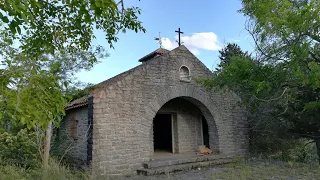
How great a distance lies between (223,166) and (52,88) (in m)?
8.93

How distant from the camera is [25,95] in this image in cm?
256

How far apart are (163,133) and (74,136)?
528cm

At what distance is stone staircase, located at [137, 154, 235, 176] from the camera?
9211 millimetres

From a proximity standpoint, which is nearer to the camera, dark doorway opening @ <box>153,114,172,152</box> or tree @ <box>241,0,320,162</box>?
tree @ <box>241,0,320,162</box>

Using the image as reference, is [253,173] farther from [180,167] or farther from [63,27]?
[63,27]

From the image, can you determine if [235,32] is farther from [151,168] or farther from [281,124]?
[281,124]

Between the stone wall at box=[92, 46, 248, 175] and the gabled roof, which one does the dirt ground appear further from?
the gabled roof

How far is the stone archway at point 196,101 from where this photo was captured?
10.3 metres

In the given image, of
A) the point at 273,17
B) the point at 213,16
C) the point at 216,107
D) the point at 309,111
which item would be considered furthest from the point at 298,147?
the point at 273,17

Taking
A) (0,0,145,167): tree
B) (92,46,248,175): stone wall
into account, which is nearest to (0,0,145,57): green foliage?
(0,0,145,167): tree

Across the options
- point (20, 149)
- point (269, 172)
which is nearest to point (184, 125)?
point (269, 172)

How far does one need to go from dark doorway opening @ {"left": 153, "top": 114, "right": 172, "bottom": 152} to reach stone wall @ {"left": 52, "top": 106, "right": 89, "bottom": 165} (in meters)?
4.73

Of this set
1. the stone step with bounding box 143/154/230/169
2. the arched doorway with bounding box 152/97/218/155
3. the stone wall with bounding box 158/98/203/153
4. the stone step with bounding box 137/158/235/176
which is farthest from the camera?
the stone wall with bounding box 158/98/203/153

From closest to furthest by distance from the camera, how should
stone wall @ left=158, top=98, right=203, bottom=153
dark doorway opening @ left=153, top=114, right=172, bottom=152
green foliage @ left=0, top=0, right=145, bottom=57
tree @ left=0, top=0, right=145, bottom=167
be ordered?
tree @ left=0, top=0, right=145, bottom=167 → green foliage @ left=0, top=0, right=145, bottom=57 → stone wall @ left=158, top=98, right=203, bottom=153 → dark doorway opening @ left=153, top=114, right=172, bottom=152
